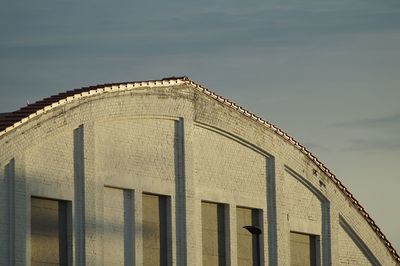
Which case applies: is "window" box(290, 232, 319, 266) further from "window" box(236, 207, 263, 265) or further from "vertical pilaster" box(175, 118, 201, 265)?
"vertical pilaster" box(175, 118, 201, 265)

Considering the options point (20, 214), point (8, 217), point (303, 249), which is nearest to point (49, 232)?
point (20, 214)

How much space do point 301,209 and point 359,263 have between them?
389 cm

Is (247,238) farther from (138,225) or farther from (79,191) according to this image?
(79,191)

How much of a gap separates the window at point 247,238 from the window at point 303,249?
205 centimetres

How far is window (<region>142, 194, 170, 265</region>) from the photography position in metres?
42.0

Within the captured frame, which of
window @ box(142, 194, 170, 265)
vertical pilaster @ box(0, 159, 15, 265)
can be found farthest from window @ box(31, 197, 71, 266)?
window @ box(142, 194, 170, 265)

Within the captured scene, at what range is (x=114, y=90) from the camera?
4094 centimetres

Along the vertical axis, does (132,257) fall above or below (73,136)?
below

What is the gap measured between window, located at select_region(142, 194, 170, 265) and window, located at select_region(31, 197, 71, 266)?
3332mm

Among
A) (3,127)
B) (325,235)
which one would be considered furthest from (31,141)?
(325,235)

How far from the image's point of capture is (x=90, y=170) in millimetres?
39688

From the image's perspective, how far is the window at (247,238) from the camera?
150 feet

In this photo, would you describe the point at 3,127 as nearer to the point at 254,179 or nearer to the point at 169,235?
the point at 169,235

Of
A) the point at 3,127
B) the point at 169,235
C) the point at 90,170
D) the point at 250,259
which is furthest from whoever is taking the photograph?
the point at 250,259
